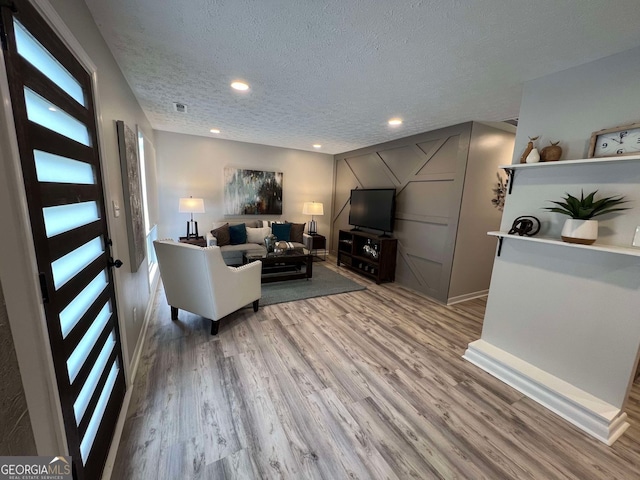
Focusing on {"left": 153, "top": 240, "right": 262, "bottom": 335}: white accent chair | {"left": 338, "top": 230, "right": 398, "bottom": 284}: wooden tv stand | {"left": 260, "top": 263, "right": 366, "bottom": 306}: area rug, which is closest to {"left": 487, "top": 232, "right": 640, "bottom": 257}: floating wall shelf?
{"left": 338, "top": 230, "right": 398, "bottom": 284}: wooden tv stand

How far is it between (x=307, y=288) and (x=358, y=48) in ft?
9.75

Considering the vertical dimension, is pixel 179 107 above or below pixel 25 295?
above

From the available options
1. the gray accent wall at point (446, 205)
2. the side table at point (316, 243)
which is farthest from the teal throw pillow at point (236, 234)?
the gray accent wall at point (446, 205)

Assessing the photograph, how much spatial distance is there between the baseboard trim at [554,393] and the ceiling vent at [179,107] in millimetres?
3974

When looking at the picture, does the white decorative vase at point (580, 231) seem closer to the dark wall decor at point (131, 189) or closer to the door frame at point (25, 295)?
the door frame at point (25, 295)

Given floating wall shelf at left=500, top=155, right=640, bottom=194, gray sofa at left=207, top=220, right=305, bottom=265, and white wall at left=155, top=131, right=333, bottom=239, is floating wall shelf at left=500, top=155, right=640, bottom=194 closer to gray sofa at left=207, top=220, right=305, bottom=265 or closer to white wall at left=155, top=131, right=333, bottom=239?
gray sofa at left=207, top=220, right=305, bottom=265

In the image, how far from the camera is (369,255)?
447 cm

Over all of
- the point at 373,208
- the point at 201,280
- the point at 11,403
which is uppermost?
the point at 373,208

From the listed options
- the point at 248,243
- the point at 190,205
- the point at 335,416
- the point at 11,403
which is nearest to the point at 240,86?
the point at 11,403

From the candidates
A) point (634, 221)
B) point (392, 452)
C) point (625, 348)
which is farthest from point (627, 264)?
point (392, 452)

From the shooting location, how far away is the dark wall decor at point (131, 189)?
1882 millimetres

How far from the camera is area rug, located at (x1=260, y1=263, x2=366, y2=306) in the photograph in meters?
3.41

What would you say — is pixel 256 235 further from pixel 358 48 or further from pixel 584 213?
pixel 584 213

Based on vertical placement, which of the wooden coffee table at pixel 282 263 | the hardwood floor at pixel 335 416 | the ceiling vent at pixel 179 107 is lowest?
the hardwood floor at pixel 335 416
